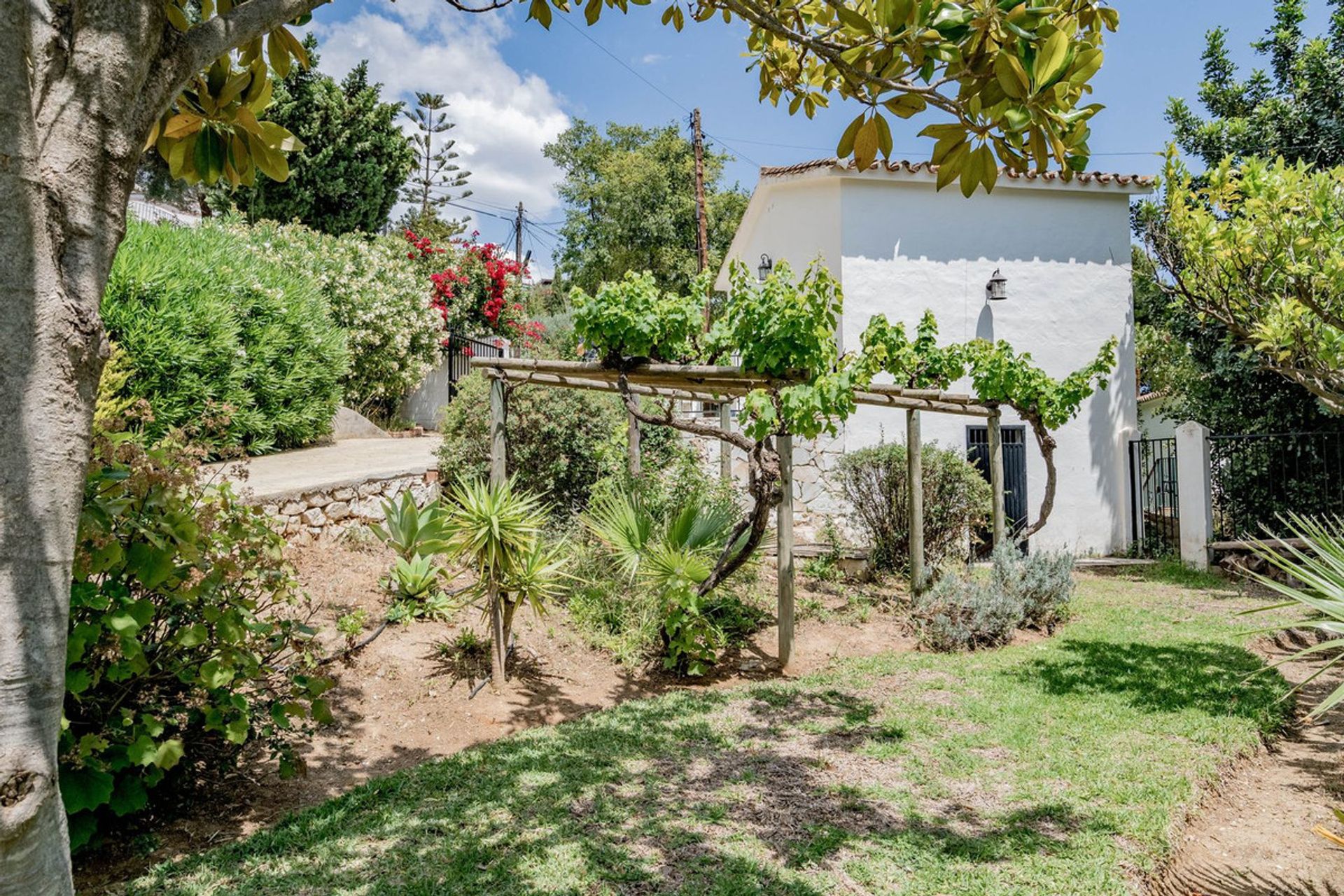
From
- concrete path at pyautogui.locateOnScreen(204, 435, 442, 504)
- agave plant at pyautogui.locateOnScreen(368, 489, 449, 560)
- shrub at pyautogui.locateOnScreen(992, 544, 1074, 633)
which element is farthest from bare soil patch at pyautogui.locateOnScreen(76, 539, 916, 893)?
shrub at pyautogui.locateOnScreen(992, 544, 1074, 633)

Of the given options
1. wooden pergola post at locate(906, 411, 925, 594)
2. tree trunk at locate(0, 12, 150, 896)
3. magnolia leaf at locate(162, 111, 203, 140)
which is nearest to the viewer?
tree trunk at locate(0, 12, 150, 896)

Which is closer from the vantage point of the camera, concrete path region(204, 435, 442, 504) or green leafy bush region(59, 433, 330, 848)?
green leafy bush region(59, 433, 330, 848)

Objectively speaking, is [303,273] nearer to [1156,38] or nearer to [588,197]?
[1156,38]

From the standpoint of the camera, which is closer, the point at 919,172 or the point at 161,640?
the point at 161,640

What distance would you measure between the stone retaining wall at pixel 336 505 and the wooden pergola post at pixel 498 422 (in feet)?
6.27

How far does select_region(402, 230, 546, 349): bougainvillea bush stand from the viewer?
1733 centimetres

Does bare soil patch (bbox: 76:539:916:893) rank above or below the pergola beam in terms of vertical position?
below

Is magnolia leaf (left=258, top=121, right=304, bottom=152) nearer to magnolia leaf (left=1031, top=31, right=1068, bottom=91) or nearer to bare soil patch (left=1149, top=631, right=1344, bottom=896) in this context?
magnolia leaf (left=1031, top=31, right=1068, bottom=91)

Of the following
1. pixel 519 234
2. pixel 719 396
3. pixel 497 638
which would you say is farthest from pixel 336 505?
pixel 519 234

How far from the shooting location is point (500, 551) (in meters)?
5.69

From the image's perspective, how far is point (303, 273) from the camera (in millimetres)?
12148

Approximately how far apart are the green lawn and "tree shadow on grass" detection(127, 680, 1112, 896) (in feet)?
0.04

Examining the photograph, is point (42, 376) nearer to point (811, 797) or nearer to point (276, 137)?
point (276, 137)

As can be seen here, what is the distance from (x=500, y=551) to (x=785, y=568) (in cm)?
243
